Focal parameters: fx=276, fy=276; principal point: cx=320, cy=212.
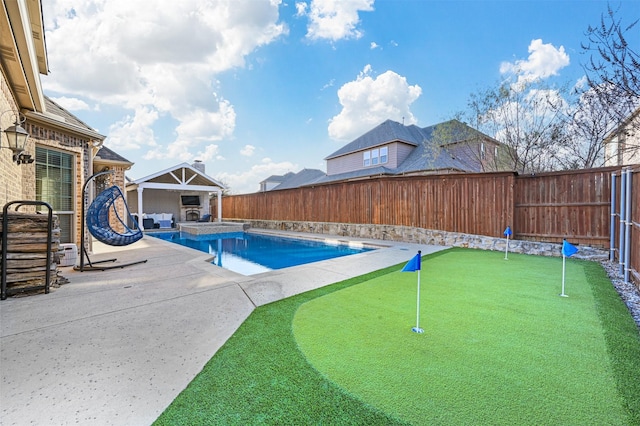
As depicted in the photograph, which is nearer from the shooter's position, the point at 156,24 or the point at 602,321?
the point at 602,321

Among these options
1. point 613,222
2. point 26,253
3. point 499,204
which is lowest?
point 26,253

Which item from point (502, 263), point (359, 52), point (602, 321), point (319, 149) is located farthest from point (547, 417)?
point (319, 149)

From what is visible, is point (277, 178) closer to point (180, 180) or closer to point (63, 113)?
point (180, 180)

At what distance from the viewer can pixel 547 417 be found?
1.60 metres

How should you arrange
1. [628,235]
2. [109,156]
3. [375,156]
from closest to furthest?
[628,235], [109,156], [375,156]

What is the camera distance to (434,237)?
966cm

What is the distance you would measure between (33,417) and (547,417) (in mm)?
3024

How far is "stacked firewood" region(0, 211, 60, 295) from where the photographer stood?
3.74m

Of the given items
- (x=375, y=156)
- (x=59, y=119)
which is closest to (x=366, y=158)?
(x=375, y=156)

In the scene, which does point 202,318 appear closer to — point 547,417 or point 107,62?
point 547,417

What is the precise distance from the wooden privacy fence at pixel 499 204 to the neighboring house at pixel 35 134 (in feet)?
29.3

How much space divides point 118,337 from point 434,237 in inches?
361

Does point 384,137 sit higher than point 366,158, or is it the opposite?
point 384,137

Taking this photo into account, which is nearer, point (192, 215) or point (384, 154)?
point (384, 154)
